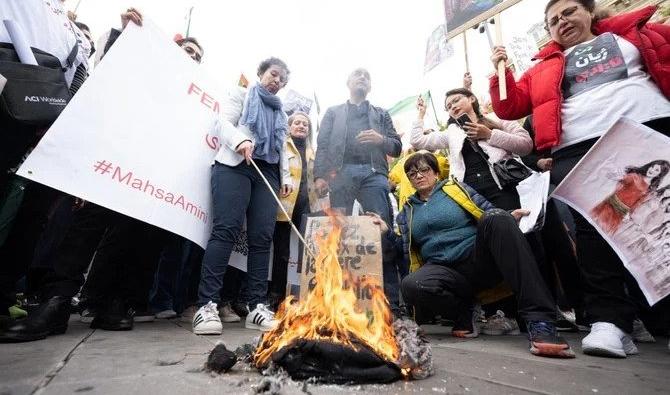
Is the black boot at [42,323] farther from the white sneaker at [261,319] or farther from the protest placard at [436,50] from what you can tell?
the protest placard at [436,50]

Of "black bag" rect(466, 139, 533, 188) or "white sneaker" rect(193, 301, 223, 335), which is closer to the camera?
"white sneaker" rect(193, 301, 223, 335)

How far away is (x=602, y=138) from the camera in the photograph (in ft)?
6.76

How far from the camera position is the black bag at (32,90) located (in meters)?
2.02

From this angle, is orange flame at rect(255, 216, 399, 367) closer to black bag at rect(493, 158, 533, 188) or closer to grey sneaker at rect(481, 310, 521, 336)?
grey sneaker at rect(481, 310, 521, 336)

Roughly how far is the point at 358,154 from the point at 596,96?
2.20 metres

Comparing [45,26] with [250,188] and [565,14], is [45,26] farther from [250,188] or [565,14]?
[565,14]

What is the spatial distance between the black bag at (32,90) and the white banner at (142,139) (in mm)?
82

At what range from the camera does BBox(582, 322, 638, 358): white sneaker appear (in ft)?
6.41

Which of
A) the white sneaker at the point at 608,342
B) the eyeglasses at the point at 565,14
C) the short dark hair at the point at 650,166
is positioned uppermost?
the eyeglasses at the point at 565,14

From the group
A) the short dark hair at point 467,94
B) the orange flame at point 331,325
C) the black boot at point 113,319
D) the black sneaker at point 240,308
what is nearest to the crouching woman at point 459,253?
the short dark hair at point 467,94

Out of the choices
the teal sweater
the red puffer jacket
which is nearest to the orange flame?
the teal sweater

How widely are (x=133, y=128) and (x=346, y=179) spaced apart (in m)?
2.03

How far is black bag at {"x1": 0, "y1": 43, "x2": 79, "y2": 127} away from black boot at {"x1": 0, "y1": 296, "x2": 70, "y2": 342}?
1077 millimetres

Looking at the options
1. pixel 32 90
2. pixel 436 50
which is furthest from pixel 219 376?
pixel 436 50
